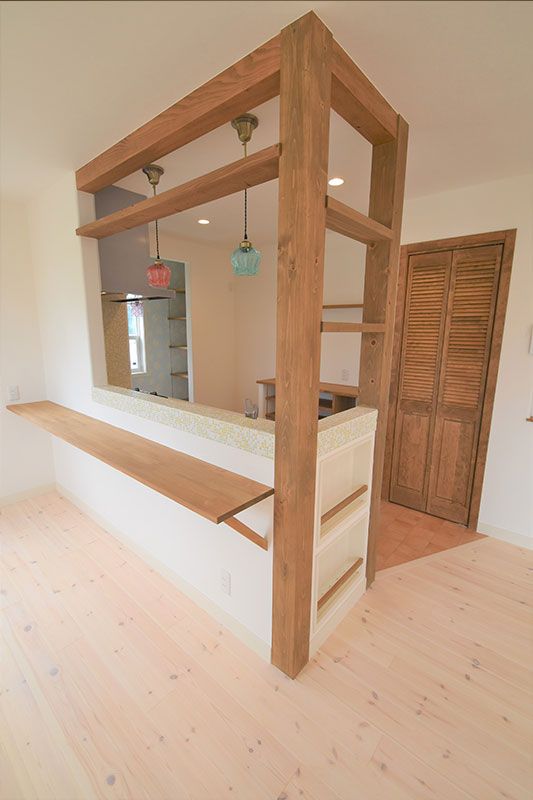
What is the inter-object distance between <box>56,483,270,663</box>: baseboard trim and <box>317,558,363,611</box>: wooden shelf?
33 cm

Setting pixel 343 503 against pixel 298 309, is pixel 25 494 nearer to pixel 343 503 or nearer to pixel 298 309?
pixel 343 503

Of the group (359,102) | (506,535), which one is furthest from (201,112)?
(506,535)

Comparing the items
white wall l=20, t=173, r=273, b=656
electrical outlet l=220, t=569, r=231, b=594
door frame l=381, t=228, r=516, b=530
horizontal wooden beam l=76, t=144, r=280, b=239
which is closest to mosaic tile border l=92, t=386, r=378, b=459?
white wall l=20, t=173, r=273, b=656

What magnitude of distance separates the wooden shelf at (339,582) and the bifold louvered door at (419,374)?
127 cm

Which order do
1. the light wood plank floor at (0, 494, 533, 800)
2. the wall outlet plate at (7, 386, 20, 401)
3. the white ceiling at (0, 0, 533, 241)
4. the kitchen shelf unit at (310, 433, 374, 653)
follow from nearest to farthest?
the white ceiling at (0, 0, 533, 241)
the light wood plank floor at (0, 494, 533, 800)
the kitchen shelf unit at (310, 433, 374, 653)
the wall outlet plate at (7, 386, 20, 401)

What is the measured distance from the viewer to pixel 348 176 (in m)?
2.26

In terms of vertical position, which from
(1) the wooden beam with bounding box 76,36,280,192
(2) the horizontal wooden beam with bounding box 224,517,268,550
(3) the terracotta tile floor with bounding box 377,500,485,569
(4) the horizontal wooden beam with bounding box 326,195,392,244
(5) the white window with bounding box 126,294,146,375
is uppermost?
(1) the wooden beam with bounding box 76,36,280,192

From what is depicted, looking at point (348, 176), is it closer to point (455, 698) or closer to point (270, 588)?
point (270, 588)

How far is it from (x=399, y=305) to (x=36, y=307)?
3.08 m

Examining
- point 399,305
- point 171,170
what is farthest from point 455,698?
point 171,170

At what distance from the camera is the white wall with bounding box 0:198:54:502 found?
9.21 ft

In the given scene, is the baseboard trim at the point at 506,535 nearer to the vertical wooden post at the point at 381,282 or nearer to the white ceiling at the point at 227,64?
the vertical wooden post at the point at 381,282

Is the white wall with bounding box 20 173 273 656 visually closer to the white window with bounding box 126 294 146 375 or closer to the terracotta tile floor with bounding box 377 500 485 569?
the terracotta tile floor with bounding box 377 500 485 569

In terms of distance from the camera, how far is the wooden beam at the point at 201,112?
1234 millimetres
